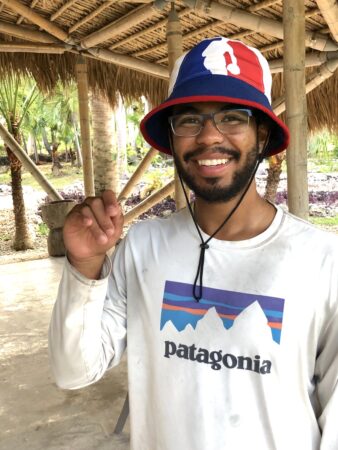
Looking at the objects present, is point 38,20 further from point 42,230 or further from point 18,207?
point 42,230

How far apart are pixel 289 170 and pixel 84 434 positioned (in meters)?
1.56

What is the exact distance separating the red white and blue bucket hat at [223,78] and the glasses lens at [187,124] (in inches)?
1.3

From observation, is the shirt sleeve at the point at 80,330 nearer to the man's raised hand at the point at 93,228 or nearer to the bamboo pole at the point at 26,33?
the man's raised hand at the point at 93,228

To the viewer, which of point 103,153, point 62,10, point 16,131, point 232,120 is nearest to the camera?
point 232,120

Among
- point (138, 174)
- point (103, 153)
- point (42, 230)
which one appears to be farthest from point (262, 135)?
point (42, 230)

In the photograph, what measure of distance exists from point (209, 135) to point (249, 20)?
240 centimetres

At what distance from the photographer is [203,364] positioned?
0.95 metres

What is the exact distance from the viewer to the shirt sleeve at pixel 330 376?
2.95ft

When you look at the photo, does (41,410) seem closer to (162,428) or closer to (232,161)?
(162,428)

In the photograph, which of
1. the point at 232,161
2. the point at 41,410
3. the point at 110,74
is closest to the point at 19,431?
the point at 41,410

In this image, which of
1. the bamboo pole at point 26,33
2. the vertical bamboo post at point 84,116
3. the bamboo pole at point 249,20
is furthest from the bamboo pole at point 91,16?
the bamboo pole at point 249,20

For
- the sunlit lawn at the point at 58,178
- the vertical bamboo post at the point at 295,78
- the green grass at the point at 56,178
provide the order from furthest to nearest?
1. the green grass at the point at 56,178
2. the sunlit lawn at the point at 58,178
3. the vertical bamboo post at the point at 295,78

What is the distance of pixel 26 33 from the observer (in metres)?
4.06

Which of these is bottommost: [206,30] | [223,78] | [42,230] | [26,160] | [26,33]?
[42,230]
